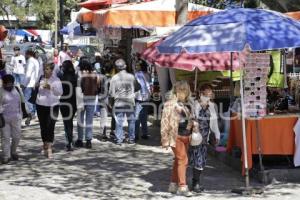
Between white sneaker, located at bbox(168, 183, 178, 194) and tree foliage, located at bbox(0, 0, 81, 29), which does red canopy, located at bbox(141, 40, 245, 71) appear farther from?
tree foliage, located at bbox(0, 0, 81, 29)

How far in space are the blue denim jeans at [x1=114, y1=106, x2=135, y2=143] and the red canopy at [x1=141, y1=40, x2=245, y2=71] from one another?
2062 mm

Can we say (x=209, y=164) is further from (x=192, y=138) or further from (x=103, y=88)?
(x=103, y=88)

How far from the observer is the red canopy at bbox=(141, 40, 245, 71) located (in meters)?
A: 9.48

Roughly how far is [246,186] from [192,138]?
1.04 m

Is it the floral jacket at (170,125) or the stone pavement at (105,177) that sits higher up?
the floral jacket at (170,125)

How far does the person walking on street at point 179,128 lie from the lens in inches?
307

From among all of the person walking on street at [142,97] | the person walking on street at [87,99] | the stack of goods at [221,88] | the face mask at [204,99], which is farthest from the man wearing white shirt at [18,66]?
the face mask at [204,99]

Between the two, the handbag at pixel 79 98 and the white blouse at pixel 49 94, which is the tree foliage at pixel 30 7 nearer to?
the handbag at pixel 79 98

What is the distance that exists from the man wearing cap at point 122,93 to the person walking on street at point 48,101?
5.29ft

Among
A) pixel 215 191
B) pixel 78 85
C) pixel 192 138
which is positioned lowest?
pixel 215 191

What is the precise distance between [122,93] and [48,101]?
1.94 meters

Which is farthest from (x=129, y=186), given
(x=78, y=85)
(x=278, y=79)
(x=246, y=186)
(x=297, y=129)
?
(x=278, y=79)

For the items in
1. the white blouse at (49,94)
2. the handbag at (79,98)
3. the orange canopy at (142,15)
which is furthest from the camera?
the orange canopy at (142,15)

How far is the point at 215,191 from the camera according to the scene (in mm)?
8328
